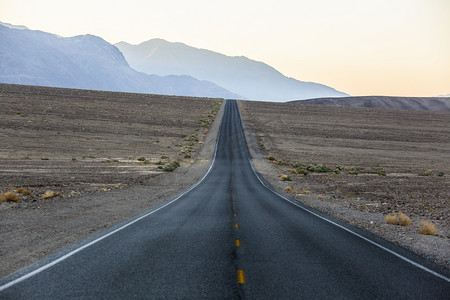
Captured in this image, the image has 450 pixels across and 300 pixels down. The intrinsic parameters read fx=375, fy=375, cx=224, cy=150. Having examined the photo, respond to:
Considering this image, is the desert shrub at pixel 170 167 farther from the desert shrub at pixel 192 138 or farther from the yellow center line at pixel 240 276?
the yellow center line at pixel 240 276

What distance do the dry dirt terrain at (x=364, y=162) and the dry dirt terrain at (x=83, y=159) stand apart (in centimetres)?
996

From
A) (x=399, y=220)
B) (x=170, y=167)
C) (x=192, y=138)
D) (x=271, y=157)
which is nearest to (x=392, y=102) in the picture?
(x=192, y=138)

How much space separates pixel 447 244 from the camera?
11.7 metres

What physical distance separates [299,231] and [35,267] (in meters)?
8.13

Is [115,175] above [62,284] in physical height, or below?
below

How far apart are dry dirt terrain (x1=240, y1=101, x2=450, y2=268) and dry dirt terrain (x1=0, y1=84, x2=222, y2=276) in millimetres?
9957

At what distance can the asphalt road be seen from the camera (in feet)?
22.0

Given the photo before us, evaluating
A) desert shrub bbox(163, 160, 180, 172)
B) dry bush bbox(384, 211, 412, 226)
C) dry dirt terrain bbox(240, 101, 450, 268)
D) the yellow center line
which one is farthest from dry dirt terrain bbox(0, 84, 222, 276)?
dry bush bbox(384, 211, 412, 226)

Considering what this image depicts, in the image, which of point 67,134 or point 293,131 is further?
point 293,131

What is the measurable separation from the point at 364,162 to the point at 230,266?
48792 mm

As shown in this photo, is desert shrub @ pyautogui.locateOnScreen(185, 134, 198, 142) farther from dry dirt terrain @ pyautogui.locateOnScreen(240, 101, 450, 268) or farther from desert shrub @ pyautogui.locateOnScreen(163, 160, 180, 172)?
desert shrub @ pyautogui.locateOnScreen(163, 160, 180, 172)

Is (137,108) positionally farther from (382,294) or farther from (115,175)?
(382,294)

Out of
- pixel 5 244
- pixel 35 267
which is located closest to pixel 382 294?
pixel 35 267

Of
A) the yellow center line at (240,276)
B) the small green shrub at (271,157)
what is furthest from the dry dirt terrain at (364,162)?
the yellow center line at (240,276)
